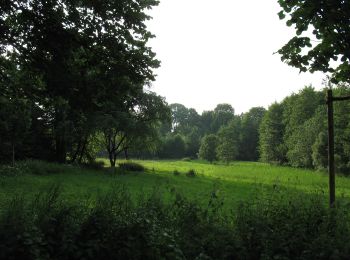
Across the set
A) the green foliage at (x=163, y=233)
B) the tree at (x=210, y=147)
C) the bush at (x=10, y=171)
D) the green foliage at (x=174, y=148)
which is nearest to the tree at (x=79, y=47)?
the green foliage at (x=163, y=233)

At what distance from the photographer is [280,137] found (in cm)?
7812

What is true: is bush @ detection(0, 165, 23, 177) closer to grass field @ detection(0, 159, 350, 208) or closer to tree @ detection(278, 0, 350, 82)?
grass field @ detection(0, 159, 350, 208)

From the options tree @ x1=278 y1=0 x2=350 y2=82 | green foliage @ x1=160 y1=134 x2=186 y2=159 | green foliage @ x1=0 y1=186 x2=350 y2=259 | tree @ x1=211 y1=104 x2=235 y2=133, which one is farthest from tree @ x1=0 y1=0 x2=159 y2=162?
tree @ x1=211 y1=104 x2=235 y2=133

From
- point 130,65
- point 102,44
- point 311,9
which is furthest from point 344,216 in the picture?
point 102,44

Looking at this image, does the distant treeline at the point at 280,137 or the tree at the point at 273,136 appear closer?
the distant treeline at the point at 280,137

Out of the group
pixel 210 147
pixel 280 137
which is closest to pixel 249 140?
pixel 280 137

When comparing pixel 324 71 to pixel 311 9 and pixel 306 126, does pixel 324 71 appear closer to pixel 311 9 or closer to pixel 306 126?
pixel 311 9

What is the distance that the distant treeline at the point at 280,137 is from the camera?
Answer: 45.2 meters

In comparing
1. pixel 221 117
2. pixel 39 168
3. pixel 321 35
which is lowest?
pixel 39 168

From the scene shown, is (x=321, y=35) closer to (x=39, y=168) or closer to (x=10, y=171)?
(x=10, y=171)

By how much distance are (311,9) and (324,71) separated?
0.98 m

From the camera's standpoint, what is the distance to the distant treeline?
4525cm

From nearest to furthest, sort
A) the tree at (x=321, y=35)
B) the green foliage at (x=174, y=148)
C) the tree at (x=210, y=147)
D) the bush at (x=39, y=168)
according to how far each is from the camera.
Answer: the tree at (x=321, y=35), the bush at (x=39, y=168), the tree at (x=210, y=147), the green foliage at (x=174, y=148)

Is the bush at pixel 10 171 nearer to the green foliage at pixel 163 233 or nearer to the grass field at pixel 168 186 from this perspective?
the grass field at pixel 168 186
